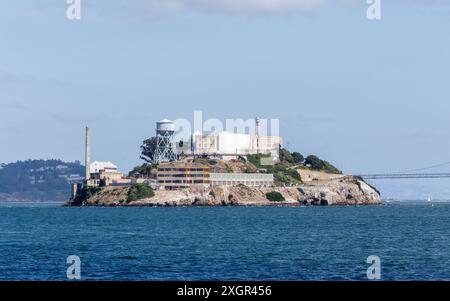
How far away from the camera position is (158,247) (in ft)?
211

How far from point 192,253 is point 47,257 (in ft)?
A: 29.6

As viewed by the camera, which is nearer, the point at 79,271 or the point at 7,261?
the point at 79,271
